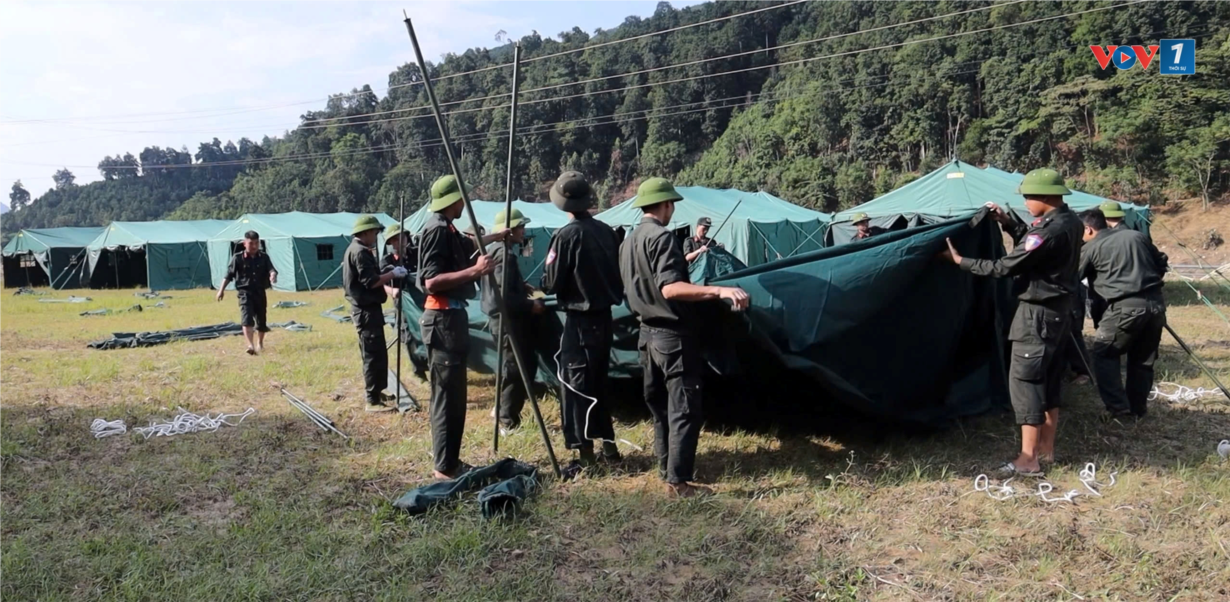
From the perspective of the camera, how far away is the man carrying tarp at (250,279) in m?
9.14

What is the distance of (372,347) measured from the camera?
6582 millimetres

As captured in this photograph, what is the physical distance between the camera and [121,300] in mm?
19938

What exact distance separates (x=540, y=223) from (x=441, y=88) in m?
47.7

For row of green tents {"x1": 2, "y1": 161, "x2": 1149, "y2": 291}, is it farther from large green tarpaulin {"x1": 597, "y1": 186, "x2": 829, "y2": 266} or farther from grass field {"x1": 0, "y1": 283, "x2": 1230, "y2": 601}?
grass field {"x1": 0, "y1": 283, "x2": 1230, "y2": 601}

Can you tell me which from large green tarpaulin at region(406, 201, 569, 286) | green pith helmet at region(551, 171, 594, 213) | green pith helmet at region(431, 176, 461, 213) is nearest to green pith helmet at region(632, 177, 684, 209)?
green pith helmet at region(551, 171, 594, 213)

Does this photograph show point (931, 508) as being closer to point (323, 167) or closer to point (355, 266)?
point (355, 266)

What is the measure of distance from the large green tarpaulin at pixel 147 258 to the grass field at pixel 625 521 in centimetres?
2074

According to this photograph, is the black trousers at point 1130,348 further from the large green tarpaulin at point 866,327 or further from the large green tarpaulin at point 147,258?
the large green tarpaulin at point 147,258

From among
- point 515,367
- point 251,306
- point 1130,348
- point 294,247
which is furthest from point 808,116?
point 515,367

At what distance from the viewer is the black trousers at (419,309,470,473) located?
14.2 feet

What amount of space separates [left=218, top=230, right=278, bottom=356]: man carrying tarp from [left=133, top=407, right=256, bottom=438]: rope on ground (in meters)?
3.16

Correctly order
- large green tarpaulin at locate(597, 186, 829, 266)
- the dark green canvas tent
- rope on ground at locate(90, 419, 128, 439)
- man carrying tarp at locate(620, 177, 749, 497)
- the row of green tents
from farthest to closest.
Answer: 1. the dark green canvas tent
2. the row of green tents
3. large green tarpaulin at locate(597, 186, 829, 266)
4. rope on ground at locate(90, 419, 128, 439)
5. man carrying tarp at locate(620, 177, 749, 497)

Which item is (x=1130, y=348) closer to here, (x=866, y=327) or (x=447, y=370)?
(x=866, y=327)

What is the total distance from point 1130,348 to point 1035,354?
1.73m
